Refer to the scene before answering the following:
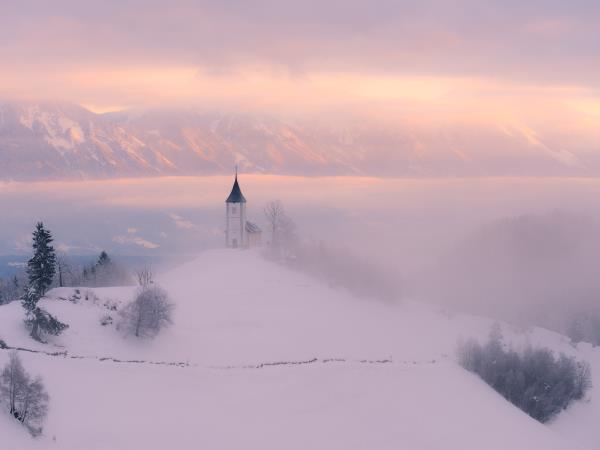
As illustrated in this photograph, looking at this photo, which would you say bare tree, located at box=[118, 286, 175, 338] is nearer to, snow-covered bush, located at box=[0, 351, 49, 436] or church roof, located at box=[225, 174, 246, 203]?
snow-covered bush, located at box=[0, 351, 49, 436]

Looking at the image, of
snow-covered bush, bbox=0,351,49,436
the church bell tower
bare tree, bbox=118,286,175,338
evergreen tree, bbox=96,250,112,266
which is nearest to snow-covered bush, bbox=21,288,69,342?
bare tree, bbox=118,286,175,338

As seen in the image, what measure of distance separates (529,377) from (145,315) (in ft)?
116

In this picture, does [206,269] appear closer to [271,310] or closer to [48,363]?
[271,310]

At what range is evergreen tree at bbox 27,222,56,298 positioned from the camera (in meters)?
68.1

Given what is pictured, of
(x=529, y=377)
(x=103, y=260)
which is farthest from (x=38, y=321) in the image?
(x=103, y=260)

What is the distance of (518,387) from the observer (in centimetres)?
6925

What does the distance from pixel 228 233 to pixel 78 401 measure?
64927 millimetres

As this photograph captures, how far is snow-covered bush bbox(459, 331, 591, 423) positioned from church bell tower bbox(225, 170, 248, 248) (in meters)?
38.7

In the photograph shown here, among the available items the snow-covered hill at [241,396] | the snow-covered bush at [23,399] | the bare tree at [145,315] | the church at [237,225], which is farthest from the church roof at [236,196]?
the snow-covered bush at [23,399]

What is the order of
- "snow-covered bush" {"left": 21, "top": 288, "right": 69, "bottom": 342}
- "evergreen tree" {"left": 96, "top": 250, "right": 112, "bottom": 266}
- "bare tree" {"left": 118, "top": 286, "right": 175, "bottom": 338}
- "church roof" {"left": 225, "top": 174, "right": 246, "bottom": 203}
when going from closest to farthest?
"snow-covered bush" {"left": 21, "top": 288, "right": 69, "bottom": 342} < "bare tree" {"left": 118, "top": 286, "right": 175, "bottom": 338} < "evergreen tree" {"left": 96, "top": 250, "right": 112, "bottom": 266} < "church roof" {"left": 225, "top": 174, "right": 246, "bottom": 203}

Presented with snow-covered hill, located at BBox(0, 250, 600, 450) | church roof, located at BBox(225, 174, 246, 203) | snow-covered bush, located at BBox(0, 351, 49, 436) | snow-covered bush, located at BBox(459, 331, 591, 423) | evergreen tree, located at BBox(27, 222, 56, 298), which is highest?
church roof, located at BBox(225, 174, 246, 203)

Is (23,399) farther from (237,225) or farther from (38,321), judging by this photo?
(237,225)

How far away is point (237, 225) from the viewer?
106562 mm

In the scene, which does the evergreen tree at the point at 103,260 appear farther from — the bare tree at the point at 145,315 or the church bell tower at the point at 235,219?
the bare tree at the point at 145,315
